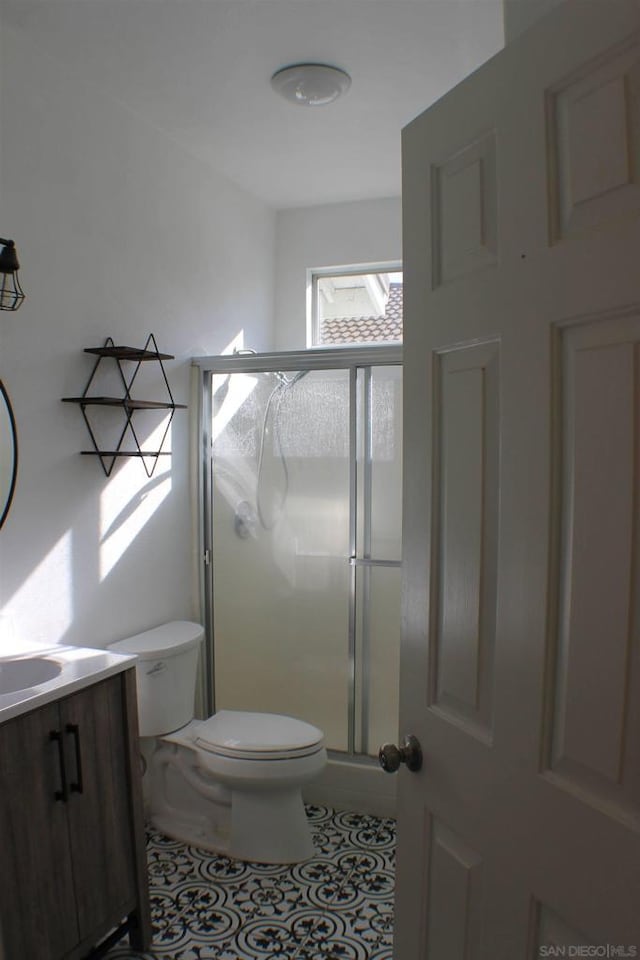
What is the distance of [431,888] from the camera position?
1236 mm

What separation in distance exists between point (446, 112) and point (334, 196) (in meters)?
2.46

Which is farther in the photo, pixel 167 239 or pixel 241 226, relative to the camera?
pixel 241 226

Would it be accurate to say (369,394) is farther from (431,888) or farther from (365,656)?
(431,888)

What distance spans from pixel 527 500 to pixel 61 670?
139cm

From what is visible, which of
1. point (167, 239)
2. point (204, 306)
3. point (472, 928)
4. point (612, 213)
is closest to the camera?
point (612, 213)

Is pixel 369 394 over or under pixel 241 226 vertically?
under

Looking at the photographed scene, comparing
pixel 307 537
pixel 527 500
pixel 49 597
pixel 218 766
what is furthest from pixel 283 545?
pixel 527 500

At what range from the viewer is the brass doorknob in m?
1.27

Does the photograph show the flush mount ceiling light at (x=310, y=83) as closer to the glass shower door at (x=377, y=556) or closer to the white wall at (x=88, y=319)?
the white wall at (x=88, y=319)

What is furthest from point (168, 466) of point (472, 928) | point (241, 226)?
point (472, 928)

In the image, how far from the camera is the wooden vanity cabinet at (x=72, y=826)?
160 cm

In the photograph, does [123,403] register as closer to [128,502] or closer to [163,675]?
[128,502]

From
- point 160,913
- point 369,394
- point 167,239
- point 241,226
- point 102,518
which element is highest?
point 241,226

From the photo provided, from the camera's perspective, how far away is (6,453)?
6.83 feet
